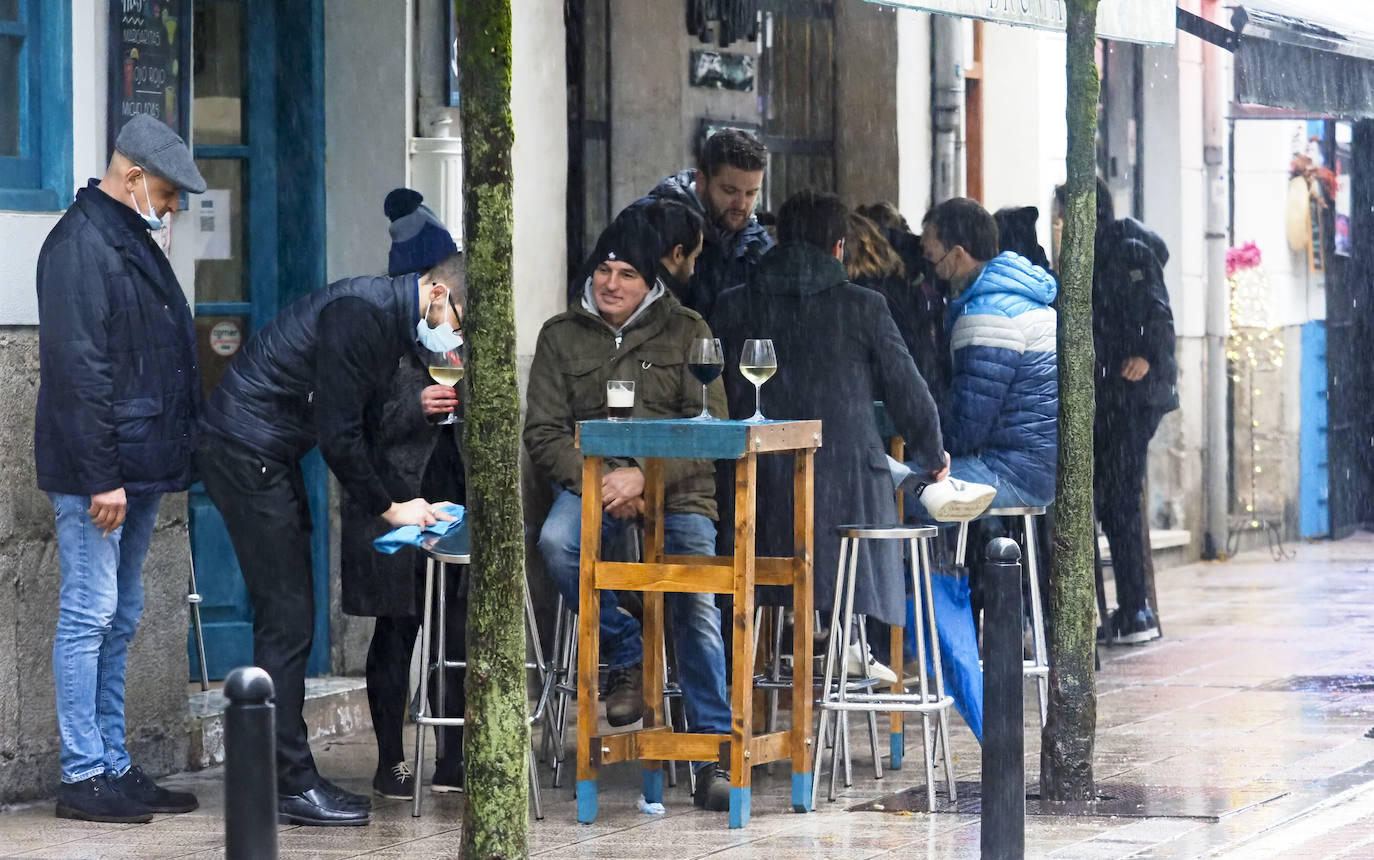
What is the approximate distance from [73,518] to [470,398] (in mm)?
2119

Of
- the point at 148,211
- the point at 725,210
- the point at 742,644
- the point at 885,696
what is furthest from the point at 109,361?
the point at 725,210

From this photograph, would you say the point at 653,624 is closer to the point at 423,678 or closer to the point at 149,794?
the point at 423,678

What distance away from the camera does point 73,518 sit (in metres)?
7.43

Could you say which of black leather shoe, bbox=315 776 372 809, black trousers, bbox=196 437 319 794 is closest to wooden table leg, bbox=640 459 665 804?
black leather shoe, bbox=315 776 372 809

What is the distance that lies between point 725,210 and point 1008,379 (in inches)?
53.0

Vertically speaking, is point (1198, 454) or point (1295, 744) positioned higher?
point (1198, 454)

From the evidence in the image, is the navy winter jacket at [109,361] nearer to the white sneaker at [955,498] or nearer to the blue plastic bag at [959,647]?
the white sneaker at [955,498]

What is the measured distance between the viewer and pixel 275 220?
31.4 feet

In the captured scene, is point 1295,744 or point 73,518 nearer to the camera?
point 73,518

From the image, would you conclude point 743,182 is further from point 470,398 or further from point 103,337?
point 470,398

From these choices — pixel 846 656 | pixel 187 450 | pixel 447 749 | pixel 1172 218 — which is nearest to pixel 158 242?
pixel 187 450

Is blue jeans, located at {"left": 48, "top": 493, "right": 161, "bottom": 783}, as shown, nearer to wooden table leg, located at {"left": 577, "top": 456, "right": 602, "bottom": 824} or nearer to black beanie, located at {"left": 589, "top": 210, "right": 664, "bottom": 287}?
wooden table leg, located at {"left": 577, "top": 456, "right": 602, "bottom": 824}

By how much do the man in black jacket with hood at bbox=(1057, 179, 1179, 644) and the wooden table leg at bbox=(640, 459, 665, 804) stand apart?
3.99m

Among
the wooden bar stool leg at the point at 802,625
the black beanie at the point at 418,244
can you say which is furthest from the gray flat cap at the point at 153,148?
the wooden bar stool leg at the point at 802,625
